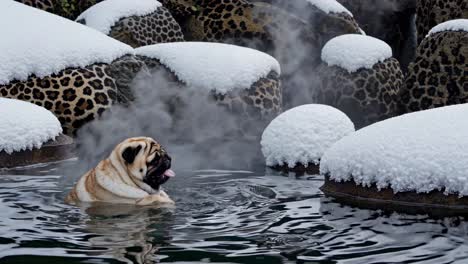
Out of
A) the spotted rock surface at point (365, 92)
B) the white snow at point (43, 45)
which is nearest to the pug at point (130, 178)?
the white snow at point (43, 45)

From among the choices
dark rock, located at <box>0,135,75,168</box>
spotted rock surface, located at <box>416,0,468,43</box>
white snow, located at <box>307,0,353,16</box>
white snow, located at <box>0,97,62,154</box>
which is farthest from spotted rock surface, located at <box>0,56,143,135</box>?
spotted rock surface, located at <box>416,0,468,43</box>

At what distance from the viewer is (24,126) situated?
11.3 m

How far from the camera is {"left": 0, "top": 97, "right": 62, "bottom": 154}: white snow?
11.0 meters

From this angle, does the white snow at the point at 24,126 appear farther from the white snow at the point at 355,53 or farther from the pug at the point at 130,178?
the white snow at the point at 355,53

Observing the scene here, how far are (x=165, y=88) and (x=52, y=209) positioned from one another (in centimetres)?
693

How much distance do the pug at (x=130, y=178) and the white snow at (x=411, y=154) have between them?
213 cm

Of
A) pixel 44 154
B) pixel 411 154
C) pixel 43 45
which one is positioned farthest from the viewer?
pixel 43 45

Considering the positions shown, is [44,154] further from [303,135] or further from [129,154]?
[129,154]

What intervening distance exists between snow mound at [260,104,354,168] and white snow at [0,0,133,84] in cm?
391

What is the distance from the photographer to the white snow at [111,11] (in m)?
16.2

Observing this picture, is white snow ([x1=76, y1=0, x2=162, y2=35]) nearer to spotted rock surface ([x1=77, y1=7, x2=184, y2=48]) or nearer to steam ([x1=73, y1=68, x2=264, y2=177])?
spotted rock surface ([x1=77, y1=7, x2=184, y2=48])

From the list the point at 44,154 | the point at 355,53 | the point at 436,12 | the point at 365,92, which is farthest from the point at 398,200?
the point at 436,12

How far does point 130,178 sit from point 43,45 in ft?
19.9

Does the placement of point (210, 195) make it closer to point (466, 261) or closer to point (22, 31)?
point (466, 261)
